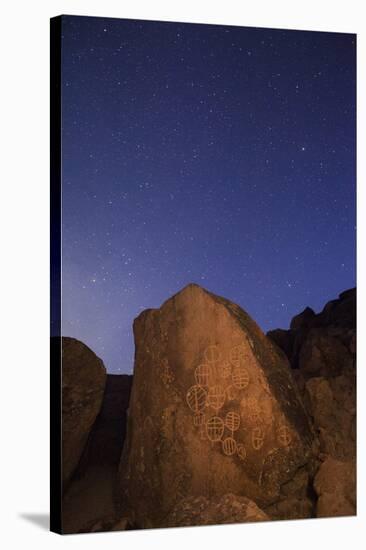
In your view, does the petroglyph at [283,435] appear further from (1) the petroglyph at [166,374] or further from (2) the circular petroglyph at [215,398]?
(1) the petroglyph at [166,374]

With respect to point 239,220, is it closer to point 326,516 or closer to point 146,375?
point 146,375

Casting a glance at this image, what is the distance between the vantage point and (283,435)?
14.0 m

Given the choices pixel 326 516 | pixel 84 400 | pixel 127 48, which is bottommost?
pixel 326 516

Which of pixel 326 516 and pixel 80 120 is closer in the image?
pixel 80 120

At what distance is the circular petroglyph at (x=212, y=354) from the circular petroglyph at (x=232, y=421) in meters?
0.44

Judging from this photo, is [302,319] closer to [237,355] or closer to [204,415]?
[237,355]

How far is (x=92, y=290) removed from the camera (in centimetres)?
1344

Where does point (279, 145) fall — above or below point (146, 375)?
above

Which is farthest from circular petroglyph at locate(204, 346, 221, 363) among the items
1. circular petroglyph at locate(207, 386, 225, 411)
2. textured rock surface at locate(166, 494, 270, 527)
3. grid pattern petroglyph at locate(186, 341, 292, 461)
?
textured rock surface at locate(166, 494, 270, 527)

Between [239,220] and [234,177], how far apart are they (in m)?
0.34

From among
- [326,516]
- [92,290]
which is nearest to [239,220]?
[92,290]

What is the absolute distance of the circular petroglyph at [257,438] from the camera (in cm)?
1396

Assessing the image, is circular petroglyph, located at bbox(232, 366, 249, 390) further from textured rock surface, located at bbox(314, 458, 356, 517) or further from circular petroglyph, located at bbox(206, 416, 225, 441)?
textured rock surface, located at bbox(314, 458, 356, 517)

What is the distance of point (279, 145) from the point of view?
14195mm
